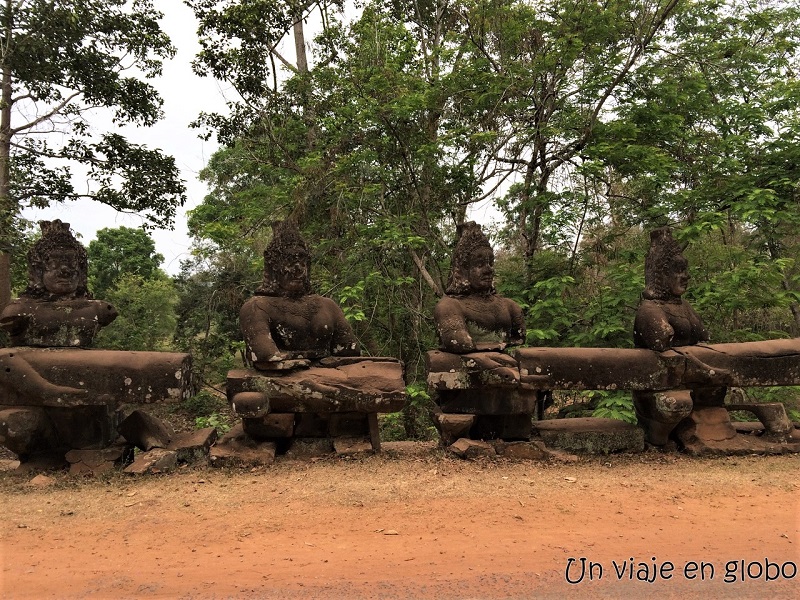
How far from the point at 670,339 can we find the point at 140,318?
581 inches

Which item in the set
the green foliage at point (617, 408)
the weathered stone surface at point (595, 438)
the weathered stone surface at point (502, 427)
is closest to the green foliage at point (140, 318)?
the weathered stone surface at point (502, 427)

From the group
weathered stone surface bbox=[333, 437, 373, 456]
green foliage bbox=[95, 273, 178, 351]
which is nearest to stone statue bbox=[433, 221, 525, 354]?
weathered stone surface bbox=[333, 437, 373, 456]

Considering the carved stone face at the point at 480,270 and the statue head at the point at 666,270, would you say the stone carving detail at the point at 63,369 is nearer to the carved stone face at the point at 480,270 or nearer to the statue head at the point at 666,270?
the carved stone face at the point at 480,270

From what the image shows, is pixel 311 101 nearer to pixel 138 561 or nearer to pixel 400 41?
pixel 400 41

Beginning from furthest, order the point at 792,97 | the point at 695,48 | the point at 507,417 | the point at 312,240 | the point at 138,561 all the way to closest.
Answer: the point at 312,240 → the point at 695,48 → the point at 792,97 → the point at 507,417 → the point at 138,561

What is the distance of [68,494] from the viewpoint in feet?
14.1

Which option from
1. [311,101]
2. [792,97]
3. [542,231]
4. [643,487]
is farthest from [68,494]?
[792,97]

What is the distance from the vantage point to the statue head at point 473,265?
5859 mm

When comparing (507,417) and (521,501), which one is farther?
(507,417)

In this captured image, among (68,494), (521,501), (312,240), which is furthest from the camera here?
(312,240)

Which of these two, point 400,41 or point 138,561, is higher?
point 400,41

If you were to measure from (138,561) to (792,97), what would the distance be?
9691 millimetres

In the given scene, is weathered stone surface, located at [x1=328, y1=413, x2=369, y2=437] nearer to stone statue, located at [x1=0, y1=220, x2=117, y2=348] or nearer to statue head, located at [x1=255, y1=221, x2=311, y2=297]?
statue head, located at [x1=255, y1=221, x2=311, y2=297]

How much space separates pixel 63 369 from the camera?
4848 mm
